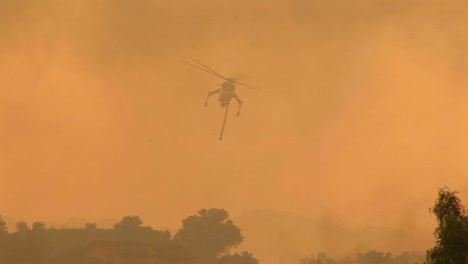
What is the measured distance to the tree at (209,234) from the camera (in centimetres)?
17488

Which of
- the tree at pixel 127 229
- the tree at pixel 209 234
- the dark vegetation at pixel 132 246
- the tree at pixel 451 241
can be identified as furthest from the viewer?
the tree at pixel 209 234

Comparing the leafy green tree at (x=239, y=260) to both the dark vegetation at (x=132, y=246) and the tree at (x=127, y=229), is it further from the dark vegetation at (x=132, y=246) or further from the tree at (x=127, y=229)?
the tree at (x=127, y=229)

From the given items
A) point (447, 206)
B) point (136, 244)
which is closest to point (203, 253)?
point (136, 244)

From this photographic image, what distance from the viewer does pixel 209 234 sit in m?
178

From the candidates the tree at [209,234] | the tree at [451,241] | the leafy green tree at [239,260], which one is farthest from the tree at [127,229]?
the tree at [451,241]

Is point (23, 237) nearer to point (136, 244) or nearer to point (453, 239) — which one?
point (136, 244)

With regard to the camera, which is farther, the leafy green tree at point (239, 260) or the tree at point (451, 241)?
the leafy green tree at point (239, 260)

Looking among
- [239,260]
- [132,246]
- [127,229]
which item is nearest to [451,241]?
[132,246]

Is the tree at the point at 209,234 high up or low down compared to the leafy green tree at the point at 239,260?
up

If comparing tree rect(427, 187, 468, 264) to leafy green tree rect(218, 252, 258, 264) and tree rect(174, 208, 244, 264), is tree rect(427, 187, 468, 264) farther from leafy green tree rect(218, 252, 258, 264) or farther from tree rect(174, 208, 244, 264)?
tree rect(174, 208, 244, 264)

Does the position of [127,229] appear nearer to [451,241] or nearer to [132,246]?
[132,246]

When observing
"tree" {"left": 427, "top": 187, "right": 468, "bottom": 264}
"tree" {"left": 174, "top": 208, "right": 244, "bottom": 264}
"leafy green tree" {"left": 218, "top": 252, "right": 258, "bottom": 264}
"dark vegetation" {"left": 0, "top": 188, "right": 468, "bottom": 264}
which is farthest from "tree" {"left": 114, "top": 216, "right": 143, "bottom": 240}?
"tree" {"left": 427, "top": 187, "right": 468, "bottom": 264}

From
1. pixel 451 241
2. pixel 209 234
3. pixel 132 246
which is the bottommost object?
pixel 451 241

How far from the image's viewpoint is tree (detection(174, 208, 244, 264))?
17488cm
